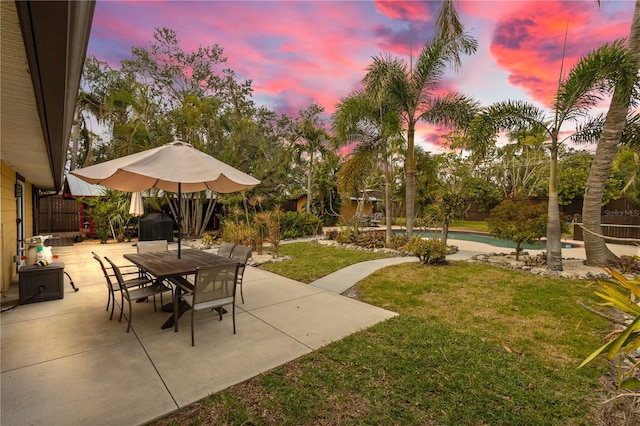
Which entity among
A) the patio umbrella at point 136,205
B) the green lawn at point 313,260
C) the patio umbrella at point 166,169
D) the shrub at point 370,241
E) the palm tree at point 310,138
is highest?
the palm tree at point 310,138

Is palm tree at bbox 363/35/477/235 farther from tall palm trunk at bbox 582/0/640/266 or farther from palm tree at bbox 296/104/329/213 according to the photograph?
palm tree at bbox 296/104/329/213

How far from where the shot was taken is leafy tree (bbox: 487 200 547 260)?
773 centimetres

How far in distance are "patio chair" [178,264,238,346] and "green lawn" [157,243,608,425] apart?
1229mm

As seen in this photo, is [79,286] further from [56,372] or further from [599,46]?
[599,46]

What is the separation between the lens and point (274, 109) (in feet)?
77.5

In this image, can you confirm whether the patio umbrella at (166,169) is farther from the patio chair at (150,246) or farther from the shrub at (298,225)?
the shrub at (298,225)

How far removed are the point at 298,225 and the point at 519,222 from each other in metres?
9.43

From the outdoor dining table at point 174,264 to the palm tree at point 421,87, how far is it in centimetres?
740

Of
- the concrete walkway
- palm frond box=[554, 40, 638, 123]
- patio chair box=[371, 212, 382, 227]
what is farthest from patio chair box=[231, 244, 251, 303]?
patio chair box=[371, 212, 382, 227]

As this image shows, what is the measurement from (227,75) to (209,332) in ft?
69.0


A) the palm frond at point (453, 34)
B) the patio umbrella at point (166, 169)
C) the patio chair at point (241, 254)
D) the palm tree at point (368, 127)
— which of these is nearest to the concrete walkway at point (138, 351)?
the patio chair at point (241, 254)

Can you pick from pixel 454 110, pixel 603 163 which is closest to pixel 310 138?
pixel 454 110

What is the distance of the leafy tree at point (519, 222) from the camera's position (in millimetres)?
7727

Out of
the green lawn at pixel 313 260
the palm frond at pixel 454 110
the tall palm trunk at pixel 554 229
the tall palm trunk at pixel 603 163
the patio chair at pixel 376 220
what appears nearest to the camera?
the tall palm trunk at pixel 603 163
